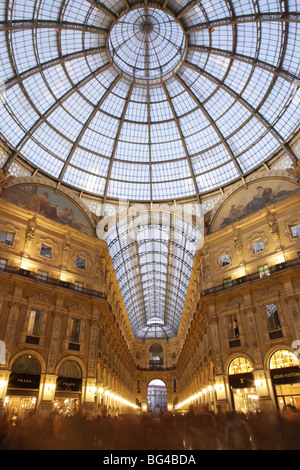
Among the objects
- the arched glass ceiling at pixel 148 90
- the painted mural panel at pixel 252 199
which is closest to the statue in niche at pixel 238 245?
the painted mural panel at pixel 252 199

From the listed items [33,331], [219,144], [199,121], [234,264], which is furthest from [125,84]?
[33,331]

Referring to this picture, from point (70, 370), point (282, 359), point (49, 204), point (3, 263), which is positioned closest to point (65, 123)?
point (49, 204)

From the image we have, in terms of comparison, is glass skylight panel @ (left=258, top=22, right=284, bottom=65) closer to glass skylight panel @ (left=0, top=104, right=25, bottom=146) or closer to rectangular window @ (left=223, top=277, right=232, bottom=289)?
rectangular window @ (left=223, top=277, right=232, bottom=289)

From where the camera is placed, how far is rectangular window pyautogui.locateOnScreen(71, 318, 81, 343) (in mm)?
28659

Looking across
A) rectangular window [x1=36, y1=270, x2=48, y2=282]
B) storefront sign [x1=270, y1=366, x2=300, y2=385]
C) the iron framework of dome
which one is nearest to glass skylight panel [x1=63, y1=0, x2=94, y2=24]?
the iron framework of dome

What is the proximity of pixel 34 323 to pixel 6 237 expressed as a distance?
8714 mm

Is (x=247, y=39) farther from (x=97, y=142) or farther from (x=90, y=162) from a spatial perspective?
(x=90, y=162)

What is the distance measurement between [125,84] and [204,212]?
1921 cm

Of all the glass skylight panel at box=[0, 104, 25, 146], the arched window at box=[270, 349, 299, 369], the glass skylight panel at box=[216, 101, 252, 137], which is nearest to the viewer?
the arched window at box=[270, 349, 299, 369]

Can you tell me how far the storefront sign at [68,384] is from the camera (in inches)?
1019

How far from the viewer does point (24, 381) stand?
24156 mm

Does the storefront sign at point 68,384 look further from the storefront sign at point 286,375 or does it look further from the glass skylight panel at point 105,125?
the glass skylight panel at point 105,125

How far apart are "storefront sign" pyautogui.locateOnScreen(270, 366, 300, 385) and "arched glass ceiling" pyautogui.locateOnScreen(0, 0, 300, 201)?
69.0 ft

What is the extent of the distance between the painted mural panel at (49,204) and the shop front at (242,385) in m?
22.1
